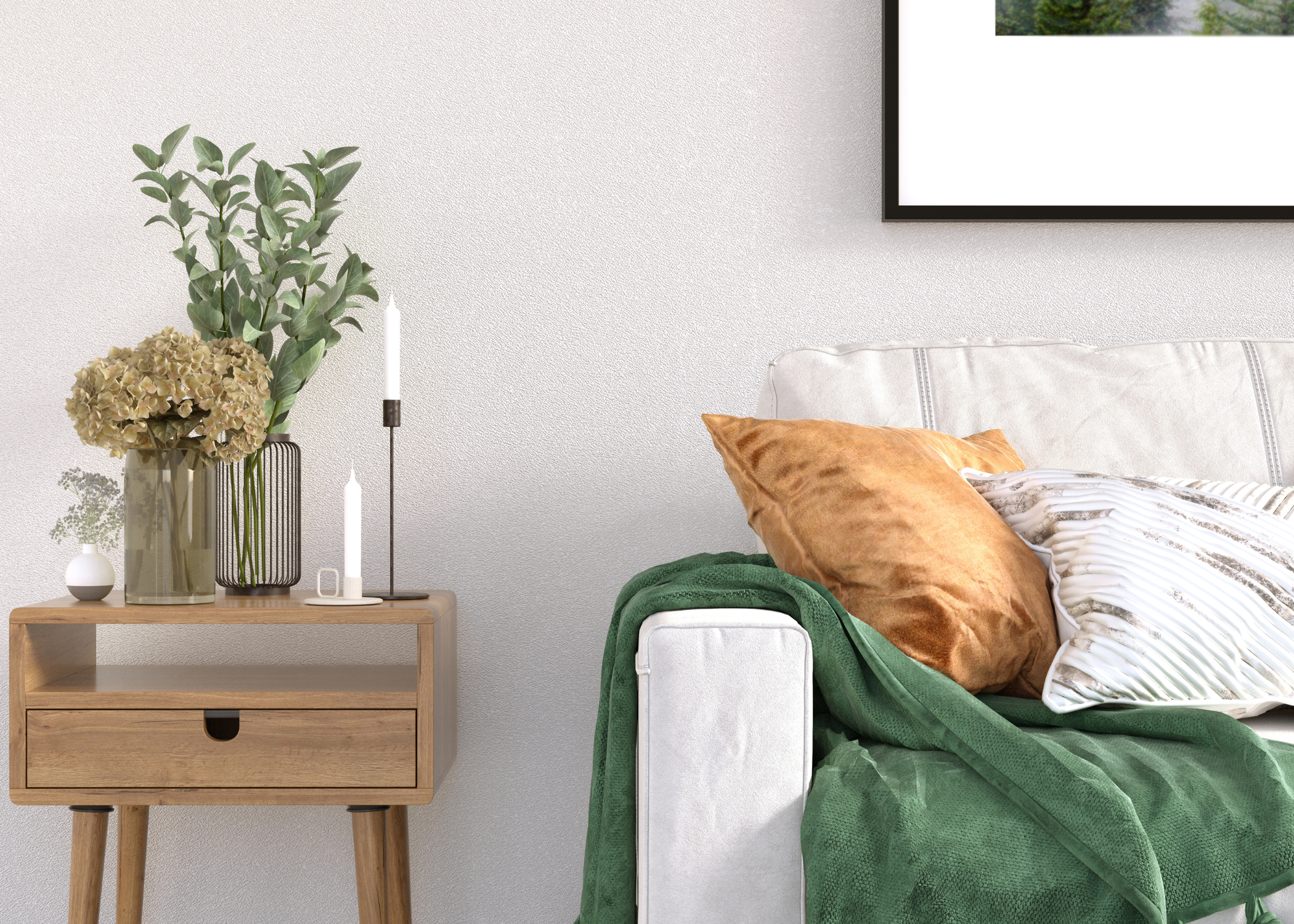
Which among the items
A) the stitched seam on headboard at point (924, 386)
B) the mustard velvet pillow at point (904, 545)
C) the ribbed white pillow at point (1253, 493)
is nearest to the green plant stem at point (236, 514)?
the mustard velvet pillow at point (904, 545)

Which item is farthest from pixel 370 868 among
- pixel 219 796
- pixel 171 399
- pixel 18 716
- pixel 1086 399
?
pixel 1086 399

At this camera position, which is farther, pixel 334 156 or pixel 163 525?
pixel 334 156

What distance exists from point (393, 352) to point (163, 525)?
1.26 ft

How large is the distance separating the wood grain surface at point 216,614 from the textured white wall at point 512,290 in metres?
0.35

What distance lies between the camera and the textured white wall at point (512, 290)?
1.72m

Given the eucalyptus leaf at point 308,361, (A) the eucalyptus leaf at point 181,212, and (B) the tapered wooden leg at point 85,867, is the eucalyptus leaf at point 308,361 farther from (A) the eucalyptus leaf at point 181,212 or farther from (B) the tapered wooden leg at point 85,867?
(B) the tapered wooden leg at point 85,867

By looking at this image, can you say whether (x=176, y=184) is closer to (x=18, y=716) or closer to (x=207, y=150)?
(x=207, y=150)

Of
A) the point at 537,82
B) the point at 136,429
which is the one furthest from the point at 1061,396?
the point at 136,429

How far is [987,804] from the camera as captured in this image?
883 millimetres

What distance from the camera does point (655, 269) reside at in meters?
1.76

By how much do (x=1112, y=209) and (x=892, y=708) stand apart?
44.4 inches

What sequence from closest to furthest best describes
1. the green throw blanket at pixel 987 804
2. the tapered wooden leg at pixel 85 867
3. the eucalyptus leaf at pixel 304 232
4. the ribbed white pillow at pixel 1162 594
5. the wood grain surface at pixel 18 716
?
the green throw blanket at pixel 987 804
the ribbed white pillow at pixel 1162 594
the wood grain surface at pixel 18 716
the tapered wooden leg at pixel 85 867
the eucalyptus leaf at pixel 304 232

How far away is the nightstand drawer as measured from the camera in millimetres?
1334

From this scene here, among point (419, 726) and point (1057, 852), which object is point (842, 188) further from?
point (1057, 852)
